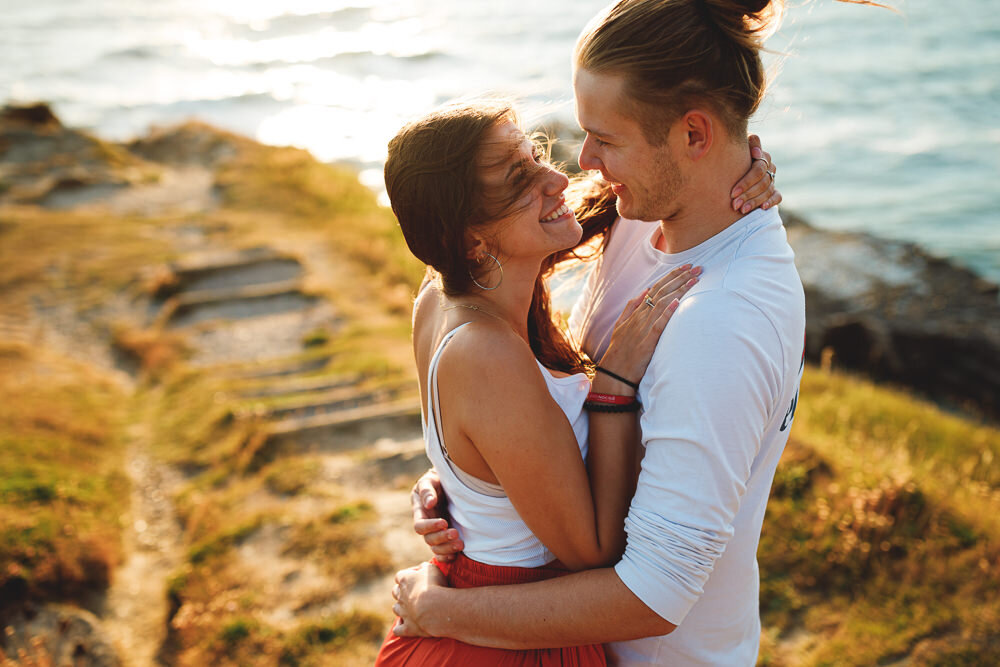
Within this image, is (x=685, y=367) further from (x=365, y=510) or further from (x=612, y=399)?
(x=365, y=510)

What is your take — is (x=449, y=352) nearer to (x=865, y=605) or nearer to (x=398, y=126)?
(x=398, y=126)

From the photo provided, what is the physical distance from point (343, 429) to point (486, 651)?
446 centimetres

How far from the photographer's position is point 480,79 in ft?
102

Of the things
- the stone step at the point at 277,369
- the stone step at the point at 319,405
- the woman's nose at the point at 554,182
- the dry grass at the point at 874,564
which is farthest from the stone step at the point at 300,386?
the woman's nose at the point at 554,182

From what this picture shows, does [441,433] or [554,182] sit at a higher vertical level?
[554,182]

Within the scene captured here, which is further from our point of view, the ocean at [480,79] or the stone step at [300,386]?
the ocean at [480,79]

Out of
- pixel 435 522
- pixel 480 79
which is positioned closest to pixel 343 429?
pixel 435 522

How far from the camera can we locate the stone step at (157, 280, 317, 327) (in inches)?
388

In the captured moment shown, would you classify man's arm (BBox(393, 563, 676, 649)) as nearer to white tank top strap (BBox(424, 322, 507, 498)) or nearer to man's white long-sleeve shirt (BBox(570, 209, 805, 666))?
man's white long-sleeve shirt (BBox(570, 209, 805, 666))

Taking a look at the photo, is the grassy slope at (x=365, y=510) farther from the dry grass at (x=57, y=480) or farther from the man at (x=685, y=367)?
the man at (x=685, y=367)

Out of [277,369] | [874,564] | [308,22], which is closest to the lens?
[874,564]

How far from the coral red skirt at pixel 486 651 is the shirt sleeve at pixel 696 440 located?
0.35 metres

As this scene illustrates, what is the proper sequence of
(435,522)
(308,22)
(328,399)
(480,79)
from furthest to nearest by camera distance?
1. (308,22)
2. (480,79)
3. (328,399)
4. (435,522)

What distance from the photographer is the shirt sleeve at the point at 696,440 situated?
67.5 inches
